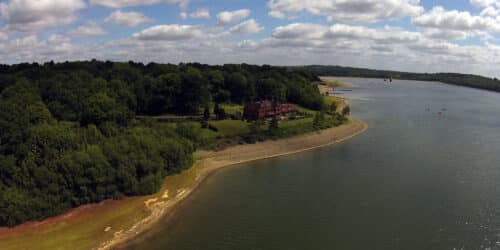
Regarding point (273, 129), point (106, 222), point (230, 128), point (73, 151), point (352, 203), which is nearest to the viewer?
point (106, 222)

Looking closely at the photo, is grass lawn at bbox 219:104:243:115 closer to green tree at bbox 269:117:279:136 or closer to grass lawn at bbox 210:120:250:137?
grass lawn at bbox 210:120:250:137

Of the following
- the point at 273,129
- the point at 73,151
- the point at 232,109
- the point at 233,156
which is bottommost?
the point at 233,156

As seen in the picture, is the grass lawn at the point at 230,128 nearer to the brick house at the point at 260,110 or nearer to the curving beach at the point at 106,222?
the brick house at the point at 260,110

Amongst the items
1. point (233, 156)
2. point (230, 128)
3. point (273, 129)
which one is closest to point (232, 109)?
point (230, 128)

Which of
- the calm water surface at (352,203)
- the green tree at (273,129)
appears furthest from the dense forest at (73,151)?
the green tree at (273,129)

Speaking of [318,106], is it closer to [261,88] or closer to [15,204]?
[261,88]

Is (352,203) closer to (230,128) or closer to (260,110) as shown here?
(230,128)
